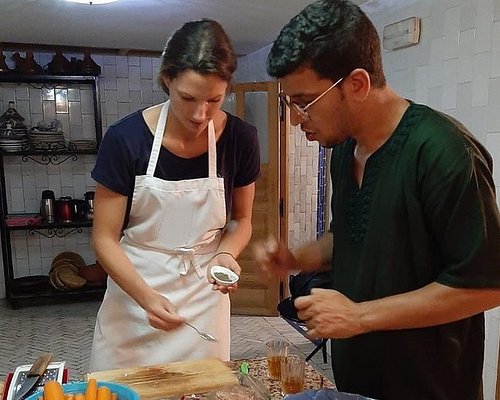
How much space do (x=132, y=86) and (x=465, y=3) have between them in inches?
124

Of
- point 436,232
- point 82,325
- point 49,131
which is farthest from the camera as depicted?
point 49,131

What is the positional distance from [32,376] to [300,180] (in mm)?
3590

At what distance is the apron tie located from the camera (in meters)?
1.44

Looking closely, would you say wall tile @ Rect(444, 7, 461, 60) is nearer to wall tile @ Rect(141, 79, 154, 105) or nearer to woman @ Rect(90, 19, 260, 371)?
woman @ Rect(90, 19, 260, 371)

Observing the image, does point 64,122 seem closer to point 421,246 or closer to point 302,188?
point 302,188

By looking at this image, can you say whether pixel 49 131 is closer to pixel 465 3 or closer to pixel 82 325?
pixel 82 325

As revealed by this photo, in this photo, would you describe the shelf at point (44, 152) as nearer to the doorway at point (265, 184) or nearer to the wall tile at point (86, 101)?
the wall tile at point (86, 101)

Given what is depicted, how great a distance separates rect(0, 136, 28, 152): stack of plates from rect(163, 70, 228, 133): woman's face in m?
3.13

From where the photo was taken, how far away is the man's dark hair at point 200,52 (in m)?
1.23

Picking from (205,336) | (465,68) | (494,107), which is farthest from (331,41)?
(465,68)

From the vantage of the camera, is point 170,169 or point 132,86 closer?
point 170,169

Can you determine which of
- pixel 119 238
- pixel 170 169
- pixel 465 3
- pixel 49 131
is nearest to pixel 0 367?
pixel 49 131

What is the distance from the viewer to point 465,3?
2.10 m

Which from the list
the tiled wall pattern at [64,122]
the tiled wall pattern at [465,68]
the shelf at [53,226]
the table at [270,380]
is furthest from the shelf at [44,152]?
the table at [270,380]
